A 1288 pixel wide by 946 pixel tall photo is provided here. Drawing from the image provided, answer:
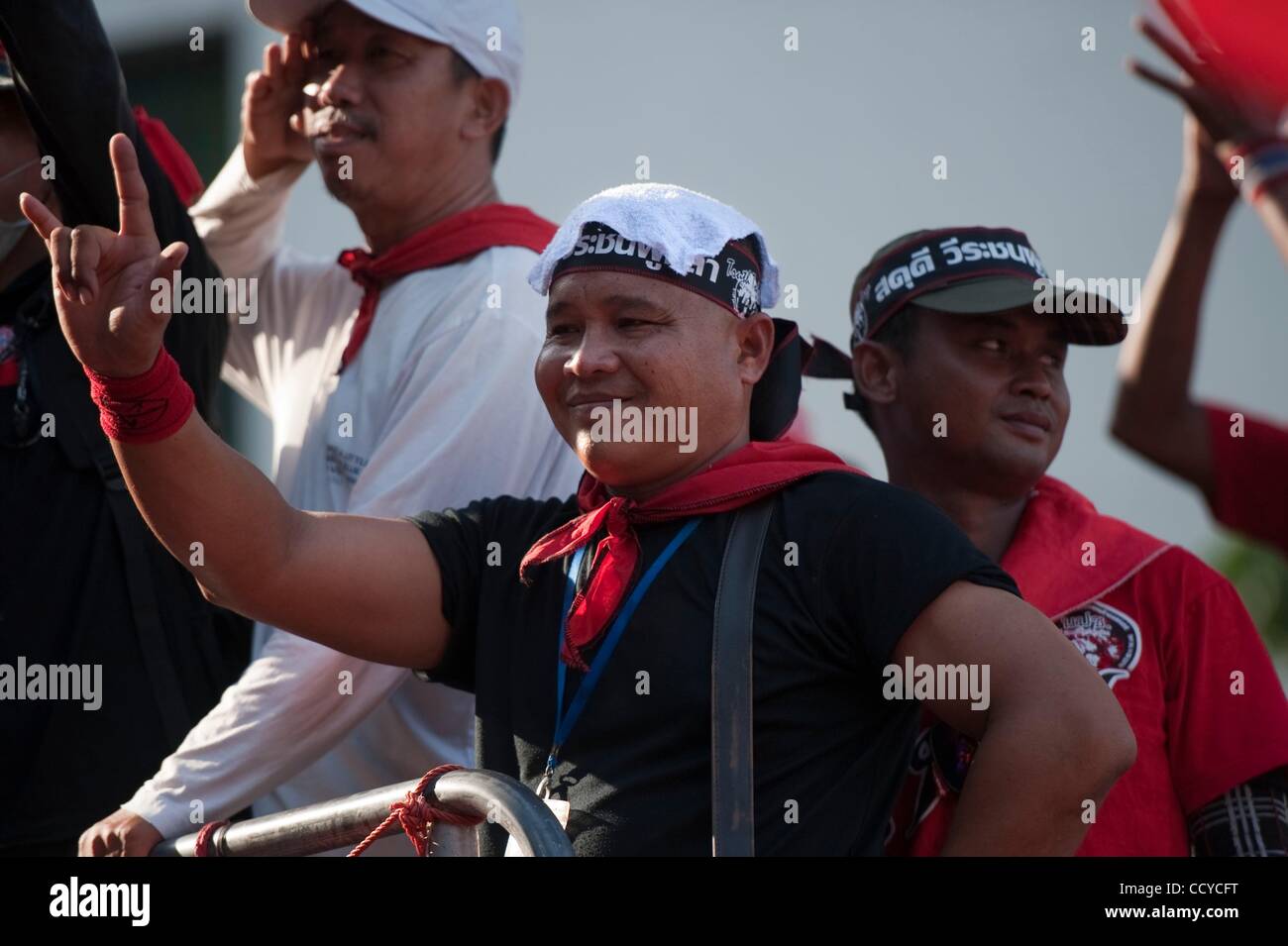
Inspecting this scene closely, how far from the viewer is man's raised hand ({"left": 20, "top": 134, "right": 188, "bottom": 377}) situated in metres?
2.54

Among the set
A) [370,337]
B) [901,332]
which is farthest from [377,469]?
[901,332]

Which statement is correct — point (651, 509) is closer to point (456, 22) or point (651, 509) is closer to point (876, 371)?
point (876, 371)

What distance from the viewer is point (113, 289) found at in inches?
101

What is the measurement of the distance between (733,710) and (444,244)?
1614mm

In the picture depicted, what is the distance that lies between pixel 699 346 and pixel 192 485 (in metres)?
0.76

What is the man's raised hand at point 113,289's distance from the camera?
2.54m

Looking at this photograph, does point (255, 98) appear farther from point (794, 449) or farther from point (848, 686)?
point (848, 686)

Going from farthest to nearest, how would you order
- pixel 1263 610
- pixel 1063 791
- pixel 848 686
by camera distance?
pixel 1263 610
pixel 848 686
pixel 1063 791

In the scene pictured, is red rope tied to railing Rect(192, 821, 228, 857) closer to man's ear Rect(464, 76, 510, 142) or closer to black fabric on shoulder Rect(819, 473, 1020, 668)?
black fabric on shoulder Rect(819, 473, 1020, 668)

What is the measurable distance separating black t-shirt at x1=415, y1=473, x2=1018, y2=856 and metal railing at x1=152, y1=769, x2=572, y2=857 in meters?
0.23

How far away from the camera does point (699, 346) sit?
107 inches

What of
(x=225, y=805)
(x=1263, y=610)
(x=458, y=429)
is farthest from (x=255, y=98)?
(x=1263, y=610)

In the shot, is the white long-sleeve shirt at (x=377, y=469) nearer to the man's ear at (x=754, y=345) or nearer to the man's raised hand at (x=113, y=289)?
the man's ear at (x=754, y=345)
